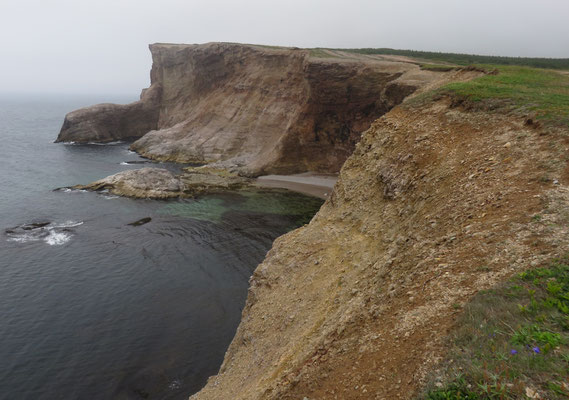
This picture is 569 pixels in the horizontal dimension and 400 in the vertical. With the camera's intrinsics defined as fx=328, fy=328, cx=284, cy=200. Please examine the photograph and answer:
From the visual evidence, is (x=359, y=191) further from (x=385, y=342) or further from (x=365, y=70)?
(x=365, y=70)

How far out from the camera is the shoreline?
48.1 m

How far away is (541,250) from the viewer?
7.26 m

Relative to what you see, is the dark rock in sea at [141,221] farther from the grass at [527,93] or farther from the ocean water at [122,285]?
the grass at [527,93]

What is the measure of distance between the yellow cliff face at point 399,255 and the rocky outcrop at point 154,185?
97.1ft

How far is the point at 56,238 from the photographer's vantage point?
32031mm

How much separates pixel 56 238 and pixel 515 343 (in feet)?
122

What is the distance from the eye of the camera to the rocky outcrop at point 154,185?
1729 inches

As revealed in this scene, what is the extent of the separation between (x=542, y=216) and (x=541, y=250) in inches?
55.8

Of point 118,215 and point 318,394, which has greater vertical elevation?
point 318,394

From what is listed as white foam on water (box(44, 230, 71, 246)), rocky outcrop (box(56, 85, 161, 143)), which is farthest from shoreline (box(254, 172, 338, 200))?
rocky outcrop (box(56, 85, 161, 143))

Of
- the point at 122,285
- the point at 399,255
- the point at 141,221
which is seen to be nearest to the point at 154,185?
the point at 141,221

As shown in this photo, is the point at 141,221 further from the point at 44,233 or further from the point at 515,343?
the point at 515,343

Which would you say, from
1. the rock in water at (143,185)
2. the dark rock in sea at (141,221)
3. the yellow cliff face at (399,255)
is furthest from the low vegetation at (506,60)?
the dark rock in sea at (141,221)

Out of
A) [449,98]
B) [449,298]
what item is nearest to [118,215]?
[449,98]
